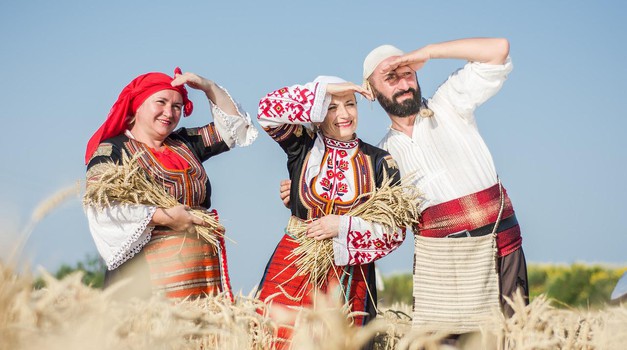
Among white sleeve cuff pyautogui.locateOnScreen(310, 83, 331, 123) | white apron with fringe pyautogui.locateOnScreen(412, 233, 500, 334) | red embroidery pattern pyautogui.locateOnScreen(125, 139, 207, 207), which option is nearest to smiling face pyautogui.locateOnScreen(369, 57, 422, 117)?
white sleeve cuff pyautogui.locateOnScreen(310, 83, 331, 123)

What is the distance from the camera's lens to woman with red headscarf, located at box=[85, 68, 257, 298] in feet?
14.6

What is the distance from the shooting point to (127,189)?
14.4 feet

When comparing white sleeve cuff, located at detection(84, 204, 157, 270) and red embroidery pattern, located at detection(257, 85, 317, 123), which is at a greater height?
red embroidery pattern, located at detection(257, 85, 317, 123)

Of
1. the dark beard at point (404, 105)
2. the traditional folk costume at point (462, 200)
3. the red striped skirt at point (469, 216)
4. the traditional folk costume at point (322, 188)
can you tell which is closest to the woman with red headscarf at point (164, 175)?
the traditional folk costume at point (322, 188)

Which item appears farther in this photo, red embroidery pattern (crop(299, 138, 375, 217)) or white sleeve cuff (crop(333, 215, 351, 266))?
red embroidery pattern (crop(299, 138, 375, 217))

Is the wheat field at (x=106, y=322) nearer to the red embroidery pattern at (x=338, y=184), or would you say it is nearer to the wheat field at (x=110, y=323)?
the wheat field at (x=110, y=323)

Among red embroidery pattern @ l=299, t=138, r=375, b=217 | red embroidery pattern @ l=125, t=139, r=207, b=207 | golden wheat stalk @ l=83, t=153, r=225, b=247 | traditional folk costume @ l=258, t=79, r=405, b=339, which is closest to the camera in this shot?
golden wheat stalk @ l=83, t=153, r=225, b=247

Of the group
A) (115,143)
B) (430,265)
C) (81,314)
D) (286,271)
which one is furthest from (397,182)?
(81,314)

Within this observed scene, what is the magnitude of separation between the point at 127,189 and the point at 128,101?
27.9 inches

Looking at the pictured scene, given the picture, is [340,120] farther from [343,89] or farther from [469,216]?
[469,216]

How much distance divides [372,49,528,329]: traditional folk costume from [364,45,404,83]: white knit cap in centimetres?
47

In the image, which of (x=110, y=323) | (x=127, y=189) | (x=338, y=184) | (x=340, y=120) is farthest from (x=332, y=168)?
(x=110, y=323)

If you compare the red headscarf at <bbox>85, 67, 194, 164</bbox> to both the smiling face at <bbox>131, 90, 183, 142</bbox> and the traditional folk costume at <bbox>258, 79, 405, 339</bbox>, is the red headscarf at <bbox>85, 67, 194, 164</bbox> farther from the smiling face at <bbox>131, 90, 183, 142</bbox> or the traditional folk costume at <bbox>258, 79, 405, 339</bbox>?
the traditional folk costume at <bbox>258, 79, 405, 339</bbox>

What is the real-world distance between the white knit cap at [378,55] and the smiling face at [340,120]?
1.04ft
